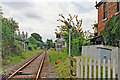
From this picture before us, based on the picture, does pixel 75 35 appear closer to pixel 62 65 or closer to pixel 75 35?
pixel 75 35

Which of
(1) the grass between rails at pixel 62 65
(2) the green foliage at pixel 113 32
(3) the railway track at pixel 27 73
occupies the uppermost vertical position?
(2) the green foliage at pixel 113 32

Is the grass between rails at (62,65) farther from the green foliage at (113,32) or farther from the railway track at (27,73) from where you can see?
the green foliage at (113,32)

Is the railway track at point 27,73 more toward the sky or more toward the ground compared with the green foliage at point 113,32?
more toward the ground

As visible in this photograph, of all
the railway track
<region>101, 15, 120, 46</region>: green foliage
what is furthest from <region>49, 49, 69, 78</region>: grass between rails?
<region>101, 15, 120, 46</region>: green foliage

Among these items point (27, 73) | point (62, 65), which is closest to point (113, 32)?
point (62, 65)

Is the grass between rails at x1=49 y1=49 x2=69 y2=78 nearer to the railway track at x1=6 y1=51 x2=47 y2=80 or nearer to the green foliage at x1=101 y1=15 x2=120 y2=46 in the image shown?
the railway track at x1=6 y1=51 x2=47 y2=80

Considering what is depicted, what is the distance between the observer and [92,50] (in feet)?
27.5

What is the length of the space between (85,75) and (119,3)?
22.5 ft

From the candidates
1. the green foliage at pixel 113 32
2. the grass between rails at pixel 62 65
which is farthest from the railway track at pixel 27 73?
the green foliage at pixel 113 32

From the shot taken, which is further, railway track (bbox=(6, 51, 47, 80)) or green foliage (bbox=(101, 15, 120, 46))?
green foliage (bbox=(101, 15, 120, 46))

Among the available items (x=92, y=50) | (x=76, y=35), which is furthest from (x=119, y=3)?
(x=76, y=35)

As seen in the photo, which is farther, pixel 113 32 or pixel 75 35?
pixel 75 35

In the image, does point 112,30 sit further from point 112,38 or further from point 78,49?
point 78,49

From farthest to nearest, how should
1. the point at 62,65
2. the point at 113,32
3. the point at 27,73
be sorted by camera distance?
1. the point at 62,65
2. the point at 27,73
3. the point at 113,32
